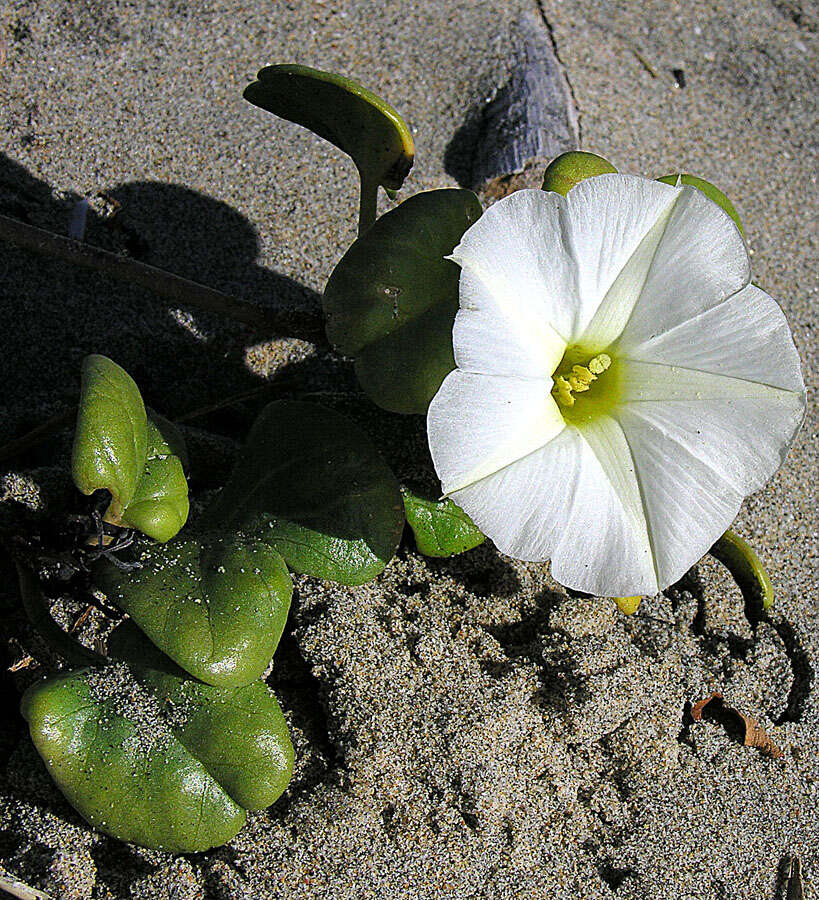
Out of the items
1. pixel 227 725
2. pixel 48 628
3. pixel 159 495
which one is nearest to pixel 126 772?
pixel 227 725

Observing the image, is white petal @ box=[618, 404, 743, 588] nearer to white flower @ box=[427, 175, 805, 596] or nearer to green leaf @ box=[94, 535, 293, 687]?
white flower @ box=[427, 175, 805, 596]

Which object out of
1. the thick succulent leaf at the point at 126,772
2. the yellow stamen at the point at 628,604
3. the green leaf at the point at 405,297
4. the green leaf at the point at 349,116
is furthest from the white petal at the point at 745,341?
the thick succulent leaf at the point at 126,772

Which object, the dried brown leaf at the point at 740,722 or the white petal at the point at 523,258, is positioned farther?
the dried brown leaf at the point at 740,722

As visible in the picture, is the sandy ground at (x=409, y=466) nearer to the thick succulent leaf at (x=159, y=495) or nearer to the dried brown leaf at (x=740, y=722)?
the dried brown leaf at (x=740, y=722)

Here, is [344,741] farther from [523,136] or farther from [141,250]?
[523,136]

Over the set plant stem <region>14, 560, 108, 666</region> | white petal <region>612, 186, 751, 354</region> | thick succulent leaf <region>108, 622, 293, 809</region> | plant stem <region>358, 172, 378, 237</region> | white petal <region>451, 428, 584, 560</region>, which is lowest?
plant stem <region>14, 560, 108, 666</region>

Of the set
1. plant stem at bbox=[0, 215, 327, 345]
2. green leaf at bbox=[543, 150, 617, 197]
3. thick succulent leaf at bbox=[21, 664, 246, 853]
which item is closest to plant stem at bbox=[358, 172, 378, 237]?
plant stem at bbox=[0, 215, 327, 345]
